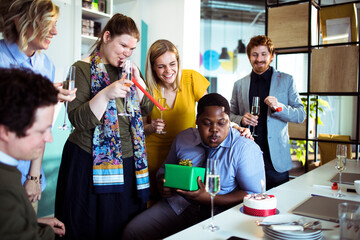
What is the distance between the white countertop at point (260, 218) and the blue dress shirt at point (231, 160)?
17 cm

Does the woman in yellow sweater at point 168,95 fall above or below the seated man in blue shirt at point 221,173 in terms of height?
above

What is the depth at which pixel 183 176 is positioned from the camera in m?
1.81

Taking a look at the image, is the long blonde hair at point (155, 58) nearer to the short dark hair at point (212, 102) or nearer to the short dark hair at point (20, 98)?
the short dark hair at point (212, 102)

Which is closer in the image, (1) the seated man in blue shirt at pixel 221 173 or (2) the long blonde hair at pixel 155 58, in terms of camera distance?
(1) the seated man in blue shirt at pixel 221 173

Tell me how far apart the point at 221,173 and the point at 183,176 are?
0.30 metres

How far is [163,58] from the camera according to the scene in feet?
7.48

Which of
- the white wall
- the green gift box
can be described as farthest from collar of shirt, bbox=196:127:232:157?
the white wall

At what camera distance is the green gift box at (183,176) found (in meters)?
1.78

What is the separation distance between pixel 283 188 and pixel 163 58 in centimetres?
112

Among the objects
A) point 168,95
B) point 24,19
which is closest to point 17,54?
point 24,19

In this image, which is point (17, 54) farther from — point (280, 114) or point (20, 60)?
point (280, 114)

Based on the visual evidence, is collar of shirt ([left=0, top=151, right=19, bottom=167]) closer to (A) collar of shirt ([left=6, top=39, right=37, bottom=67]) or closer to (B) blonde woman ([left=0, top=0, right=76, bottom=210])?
(B) blonde woman ([left=0, top=0, right=76, bottom=210])

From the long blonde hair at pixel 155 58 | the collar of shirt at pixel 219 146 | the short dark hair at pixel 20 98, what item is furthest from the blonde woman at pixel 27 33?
the collar of shirt at pixel 219 146

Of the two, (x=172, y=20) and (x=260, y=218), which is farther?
(x=172, y=20)
